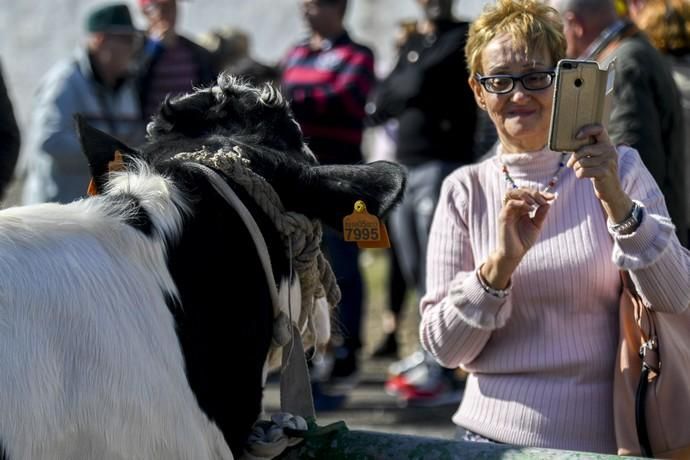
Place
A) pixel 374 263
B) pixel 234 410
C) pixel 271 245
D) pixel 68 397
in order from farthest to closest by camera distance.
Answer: pixel 374 263 → pixel 271 245 → pixel 234 410 → pixel 68 397

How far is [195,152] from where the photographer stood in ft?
9.30

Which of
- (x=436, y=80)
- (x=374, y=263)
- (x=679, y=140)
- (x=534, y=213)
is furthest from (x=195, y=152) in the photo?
(x=374, y=263)

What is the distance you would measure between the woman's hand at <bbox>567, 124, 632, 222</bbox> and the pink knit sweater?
22 cm

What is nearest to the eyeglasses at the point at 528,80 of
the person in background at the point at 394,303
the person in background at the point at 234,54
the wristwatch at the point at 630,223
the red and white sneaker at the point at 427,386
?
the wristwatch at the point at 630,223

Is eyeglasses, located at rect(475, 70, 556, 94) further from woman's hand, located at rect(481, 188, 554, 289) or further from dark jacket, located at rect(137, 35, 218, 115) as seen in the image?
dark jacket, located at rect(137, 35, 218, 115)

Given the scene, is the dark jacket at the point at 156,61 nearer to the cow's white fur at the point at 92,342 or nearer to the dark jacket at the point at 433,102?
the dark jacket at the point at 433,102

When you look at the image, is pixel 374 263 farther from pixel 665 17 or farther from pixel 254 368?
pixel 254 368

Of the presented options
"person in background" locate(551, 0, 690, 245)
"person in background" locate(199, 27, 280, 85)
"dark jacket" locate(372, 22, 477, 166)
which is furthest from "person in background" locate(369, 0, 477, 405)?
"person in background" locate(551, 0, 690, 245)

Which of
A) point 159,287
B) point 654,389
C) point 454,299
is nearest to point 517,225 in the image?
point 454,299

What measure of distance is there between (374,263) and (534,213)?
28.8ft

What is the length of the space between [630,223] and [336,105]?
3965 millimetres

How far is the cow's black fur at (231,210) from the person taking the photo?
2.60 metres

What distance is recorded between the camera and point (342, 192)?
2.87m

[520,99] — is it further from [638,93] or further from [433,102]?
[433,102]
